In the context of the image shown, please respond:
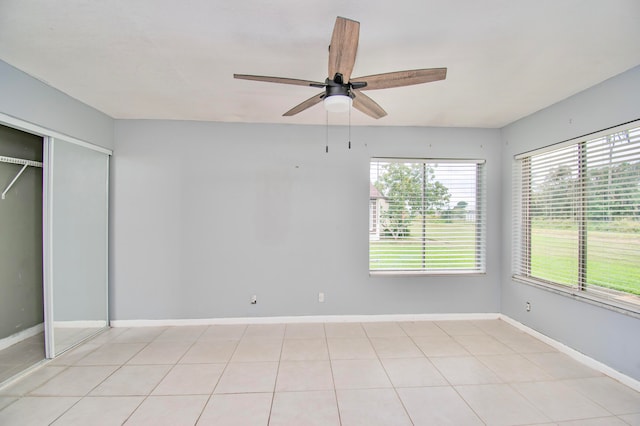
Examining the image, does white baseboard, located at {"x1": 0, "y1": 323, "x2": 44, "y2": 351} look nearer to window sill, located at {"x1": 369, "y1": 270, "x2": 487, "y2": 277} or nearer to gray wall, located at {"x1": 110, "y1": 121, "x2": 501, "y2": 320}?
gray wall, located at {"x1": 110, "y1": 121, "x2": 501, "y2": 320}

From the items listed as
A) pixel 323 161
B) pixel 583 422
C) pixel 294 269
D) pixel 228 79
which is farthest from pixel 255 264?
pixel 583 422

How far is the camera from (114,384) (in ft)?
7.39

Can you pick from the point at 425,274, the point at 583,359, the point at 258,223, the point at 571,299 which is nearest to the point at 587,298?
the point at 571,299

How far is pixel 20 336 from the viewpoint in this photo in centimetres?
293

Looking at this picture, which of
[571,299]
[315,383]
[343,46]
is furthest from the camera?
[571,299]

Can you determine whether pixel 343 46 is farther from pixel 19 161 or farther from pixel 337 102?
pixel 19 161

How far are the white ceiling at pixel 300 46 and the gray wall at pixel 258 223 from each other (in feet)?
2.35

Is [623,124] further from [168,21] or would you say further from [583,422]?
[168,21]

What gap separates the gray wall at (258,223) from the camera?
3406 millimetres

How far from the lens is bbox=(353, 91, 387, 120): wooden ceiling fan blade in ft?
6.15

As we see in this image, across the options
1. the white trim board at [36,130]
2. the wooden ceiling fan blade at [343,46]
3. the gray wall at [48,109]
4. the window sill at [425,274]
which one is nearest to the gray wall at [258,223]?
the window sill at [425,274]

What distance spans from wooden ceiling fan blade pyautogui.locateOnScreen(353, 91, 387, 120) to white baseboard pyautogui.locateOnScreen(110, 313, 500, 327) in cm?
255

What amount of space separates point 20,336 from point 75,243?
45.9 inches

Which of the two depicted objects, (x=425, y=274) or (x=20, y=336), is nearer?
(x=20, y=336)
